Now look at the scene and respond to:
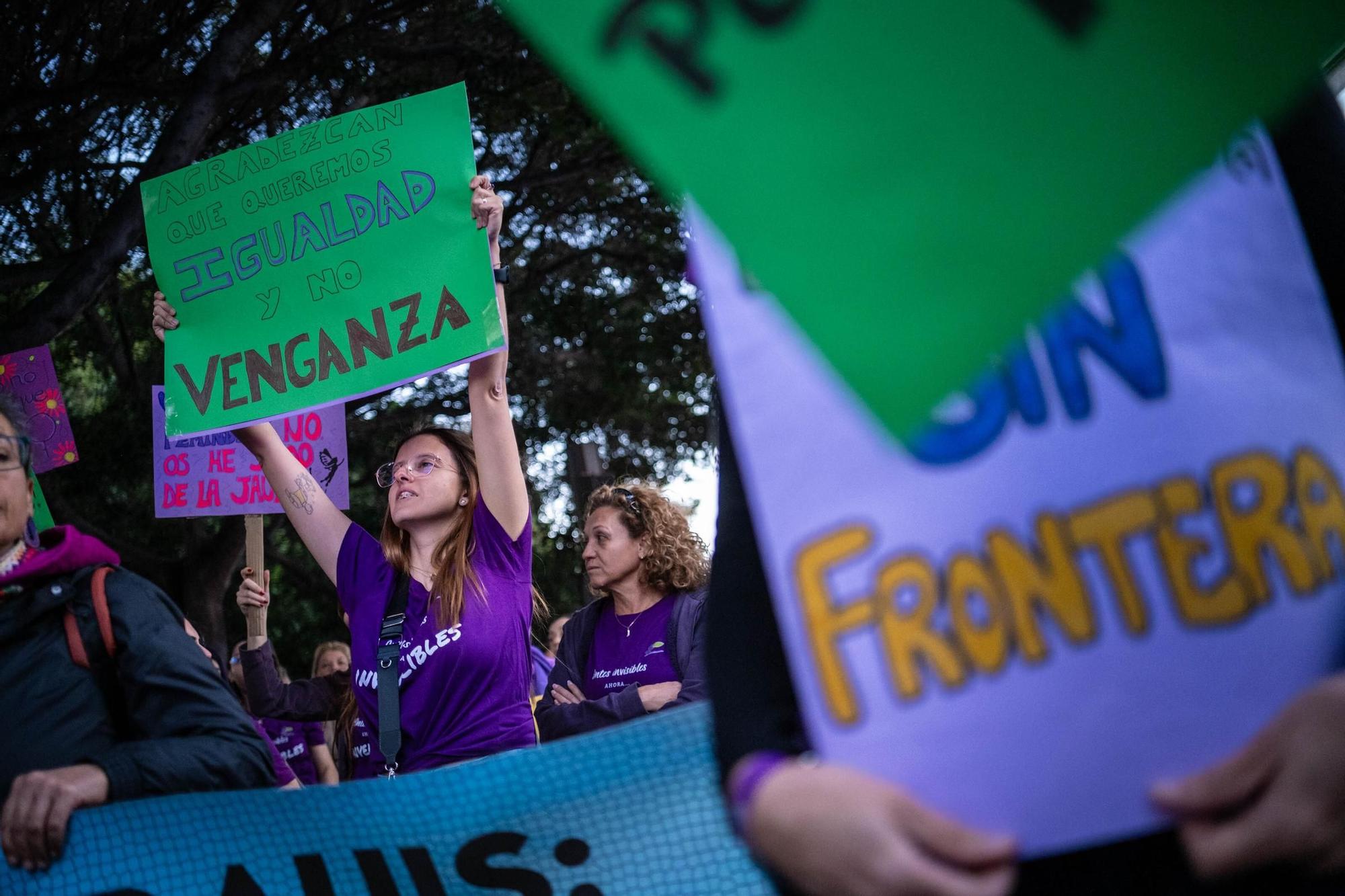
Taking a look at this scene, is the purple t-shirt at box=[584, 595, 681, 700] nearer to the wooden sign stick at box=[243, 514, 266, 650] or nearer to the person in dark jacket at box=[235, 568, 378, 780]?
the person in dark jacket at box=[235, 568, 378, 780]

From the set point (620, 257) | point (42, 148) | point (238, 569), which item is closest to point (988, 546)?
point (42, 148)

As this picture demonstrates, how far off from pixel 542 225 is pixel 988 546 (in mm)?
10329

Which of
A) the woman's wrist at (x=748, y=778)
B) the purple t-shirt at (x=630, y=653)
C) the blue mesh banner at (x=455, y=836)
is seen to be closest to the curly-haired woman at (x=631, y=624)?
the purple t-shirt at (x=630, y=653)

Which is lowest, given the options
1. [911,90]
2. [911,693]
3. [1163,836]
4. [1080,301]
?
[1163,836]

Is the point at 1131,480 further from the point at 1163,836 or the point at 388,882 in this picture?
the point at 388,882

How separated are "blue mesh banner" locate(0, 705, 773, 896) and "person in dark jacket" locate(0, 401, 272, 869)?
3.1 inches

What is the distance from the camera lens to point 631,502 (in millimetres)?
5246

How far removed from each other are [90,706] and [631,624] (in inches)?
107

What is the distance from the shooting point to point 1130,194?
805 mm

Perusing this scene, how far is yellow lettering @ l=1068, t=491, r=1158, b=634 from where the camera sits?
0.75 meters

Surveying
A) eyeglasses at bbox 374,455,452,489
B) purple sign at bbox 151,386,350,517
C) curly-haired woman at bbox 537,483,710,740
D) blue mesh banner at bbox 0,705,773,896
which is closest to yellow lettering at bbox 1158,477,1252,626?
blue mesh banner at bbox 0,705,773,896

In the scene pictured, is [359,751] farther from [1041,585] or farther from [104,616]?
[1041,585]

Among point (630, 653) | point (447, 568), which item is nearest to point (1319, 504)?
point (447, 568)

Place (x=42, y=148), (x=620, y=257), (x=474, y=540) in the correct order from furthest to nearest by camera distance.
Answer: (x=620, y=257)
(x=42, y=148)
(x=474, y=540)
